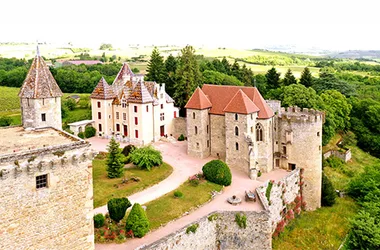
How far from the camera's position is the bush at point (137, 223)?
26.0m

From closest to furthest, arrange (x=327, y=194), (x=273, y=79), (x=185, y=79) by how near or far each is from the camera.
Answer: (x=327, y=194), (x=185, y=79), (x=273, y=79)

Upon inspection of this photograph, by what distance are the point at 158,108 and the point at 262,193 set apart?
22.1 m

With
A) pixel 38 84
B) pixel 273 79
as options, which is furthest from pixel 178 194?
pixel 273 79

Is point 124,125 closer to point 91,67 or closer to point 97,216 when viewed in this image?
point 97,216

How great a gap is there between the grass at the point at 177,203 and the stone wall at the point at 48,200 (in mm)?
8226

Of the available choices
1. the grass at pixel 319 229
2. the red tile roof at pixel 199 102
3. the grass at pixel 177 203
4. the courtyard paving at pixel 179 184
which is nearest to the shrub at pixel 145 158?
the courtyard paving at pixel 179 184

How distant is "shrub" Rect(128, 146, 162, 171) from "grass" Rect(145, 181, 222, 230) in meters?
4.95

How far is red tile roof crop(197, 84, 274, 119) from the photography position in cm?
3991

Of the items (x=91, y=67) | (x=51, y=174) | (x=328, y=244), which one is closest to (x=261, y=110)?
(x=328, y=244)

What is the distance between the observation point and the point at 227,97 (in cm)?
4200

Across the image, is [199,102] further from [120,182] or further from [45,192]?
[45,192]

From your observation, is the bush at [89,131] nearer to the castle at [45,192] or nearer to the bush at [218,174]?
the bush at [218,174]

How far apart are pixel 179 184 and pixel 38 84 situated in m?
15.3

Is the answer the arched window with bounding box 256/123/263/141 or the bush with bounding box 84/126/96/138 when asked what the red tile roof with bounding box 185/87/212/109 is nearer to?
the arched window with bounding box 256/123/263/141
